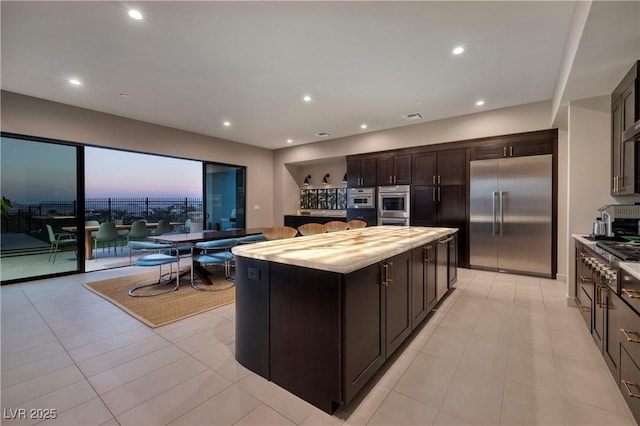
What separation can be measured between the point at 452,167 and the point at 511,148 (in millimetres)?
933

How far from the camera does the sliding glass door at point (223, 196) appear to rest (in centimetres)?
686

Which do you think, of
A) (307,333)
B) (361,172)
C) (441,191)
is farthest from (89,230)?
(441,191)

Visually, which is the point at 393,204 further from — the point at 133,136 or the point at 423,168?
the point at 133,136

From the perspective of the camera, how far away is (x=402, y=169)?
5.72 meters

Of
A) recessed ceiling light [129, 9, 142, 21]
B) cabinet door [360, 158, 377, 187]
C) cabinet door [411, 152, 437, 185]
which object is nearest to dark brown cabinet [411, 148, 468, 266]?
cabinet door [411, 152, 437, 185]

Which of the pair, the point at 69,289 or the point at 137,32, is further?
the point at 69,289

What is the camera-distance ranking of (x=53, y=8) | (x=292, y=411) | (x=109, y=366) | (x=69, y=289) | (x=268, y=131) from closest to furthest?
(x=292, y=411), (x=109, y=366), (x=53, y=8), (x=69, y=289), (x=268, y=131)

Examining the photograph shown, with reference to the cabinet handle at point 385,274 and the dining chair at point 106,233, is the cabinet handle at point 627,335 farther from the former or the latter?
the dining chair at point 106,233

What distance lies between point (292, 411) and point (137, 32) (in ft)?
11.2

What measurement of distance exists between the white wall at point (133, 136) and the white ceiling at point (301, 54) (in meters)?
0.23

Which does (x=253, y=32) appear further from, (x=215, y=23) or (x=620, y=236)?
(x=620, y=236)

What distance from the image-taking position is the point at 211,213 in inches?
275

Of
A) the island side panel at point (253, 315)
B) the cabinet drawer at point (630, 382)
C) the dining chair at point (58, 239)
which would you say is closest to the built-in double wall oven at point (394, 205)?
the cabinet drawer at point (630, 382)

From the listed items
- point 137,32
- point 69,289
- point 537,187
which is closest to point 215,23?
point 137,32
